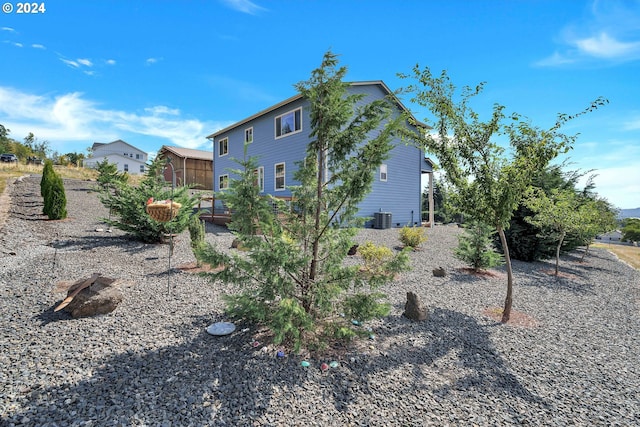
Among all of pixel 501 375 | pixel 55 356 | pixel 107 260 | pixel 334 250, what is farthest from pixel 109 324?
pixel 501 375

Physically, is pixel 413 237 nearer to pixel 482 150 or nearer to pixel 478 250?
pixel 478 250

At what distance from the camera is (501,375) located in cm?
323

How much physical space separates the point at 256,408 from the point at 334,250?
178cm

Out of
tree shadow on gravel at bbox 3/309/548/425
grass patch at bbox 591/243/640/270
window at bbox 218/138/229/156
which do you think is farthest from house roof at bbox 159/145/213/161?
grass patch at bbox 591/243/640/270

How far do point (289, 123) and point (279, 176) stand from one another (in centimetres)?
284

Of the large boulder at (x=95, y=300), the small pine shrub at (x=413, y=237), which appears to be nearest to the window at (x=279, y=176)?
the small pine shrub at (x=413, y=237)

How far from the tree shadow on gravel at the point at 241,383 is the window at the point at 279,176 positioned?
39.3 feet

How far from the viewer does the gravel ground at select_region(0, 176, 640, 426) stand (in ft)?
7.64

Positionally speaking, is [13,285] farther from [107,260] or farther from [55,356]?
[55,356]

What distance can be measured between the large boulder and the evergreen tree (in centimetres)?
183

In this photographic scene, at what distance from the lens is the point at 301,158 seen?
→ 14.1m

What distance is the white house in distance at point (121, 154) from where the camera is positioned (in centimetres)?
4519

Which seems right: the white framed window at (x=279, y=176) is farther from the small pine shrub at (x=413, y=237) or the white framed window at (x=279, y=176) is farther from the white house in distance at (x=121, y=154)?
the white house in distance at (x=121, y=154)

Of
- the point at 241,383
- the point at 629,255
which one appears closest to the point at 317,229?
the point at 241,383
